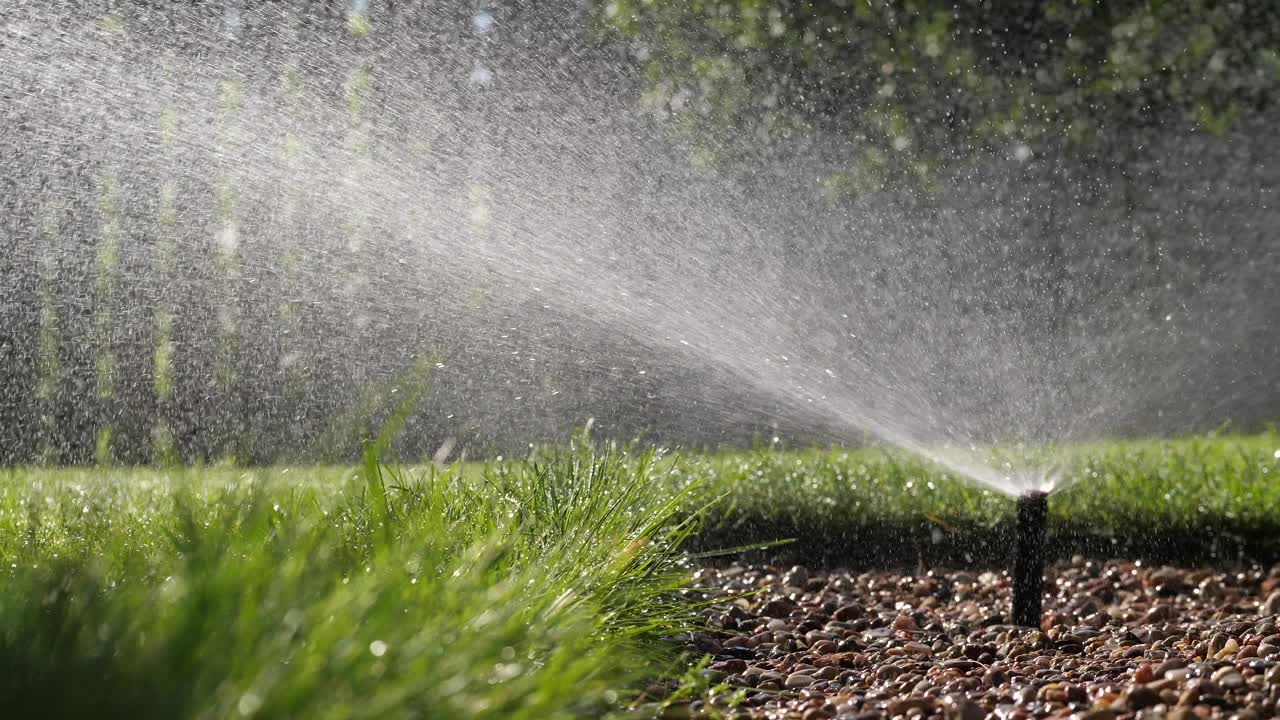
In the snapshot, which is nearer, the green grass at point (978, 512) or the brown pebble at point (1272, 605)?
the brown pebble at point (1272, 605)

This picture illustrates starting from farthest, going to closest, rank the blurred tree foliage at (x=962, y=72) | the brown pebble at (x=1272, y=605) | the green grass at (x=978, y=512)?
the blurred tree foliage at (x=962, y=72) → the green grass at (x=978, y=512) → the brown pebble at (x=1272, y=605)

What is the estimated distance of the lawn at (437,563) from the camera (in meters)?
1.60

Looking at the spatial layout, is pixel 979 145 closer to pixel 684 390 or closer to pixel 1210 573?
pixel 684 390

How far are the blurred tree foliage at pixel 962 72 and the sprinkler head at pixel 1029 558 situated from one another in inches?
382

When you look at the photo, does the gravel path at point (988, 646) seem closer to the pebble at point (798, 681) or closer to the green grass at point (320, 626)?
the pebble at point (798, 681)

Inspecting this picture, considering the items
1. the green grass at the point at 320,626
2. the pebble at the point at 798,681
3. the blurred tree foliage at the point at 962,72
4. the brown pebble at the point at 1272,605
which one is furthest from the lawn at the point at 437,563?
the blurred tree foliage at the point at 962,72

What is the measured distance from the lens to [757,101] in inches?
519

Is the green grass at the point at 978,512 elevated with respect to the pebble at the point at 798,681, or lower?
elevated

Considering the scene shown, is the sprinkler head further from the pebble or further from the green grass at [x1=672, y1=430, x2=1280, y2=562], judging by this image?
the green grass at [x1=672, y1=430, x2=1280, y2=562]

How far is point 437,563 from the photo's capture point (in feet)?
8.73

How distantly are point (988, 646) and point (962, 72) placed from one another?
10.5 metres

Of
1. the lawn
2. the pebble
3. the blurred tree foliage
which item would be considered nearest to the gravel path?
the pebble

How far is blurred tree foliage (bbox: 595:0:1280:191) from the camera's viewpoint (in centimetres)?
1278

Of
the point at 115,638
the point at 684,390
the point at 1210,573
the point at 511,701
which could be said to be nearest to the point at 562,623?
the point at 511,701
